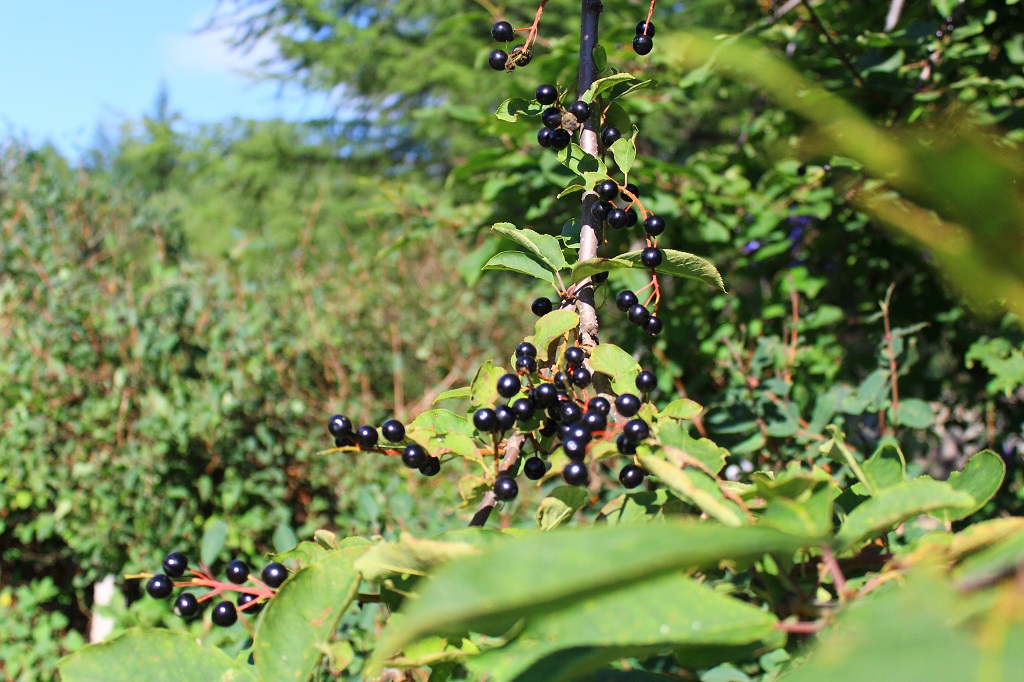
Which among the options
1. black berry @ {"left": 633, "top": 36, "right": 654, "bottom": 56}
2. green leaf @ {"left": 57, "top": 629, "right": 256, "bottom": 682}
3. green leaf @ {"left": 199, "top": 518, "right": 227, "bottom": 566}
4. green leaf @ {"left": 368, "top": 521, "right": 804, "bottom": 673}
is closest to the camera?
green leaf @ {"left": 368, "top": 521, "right": 804, "bottom": 673}

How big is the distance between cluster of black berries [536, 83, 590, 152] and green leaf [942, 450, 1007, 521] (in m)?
0.67

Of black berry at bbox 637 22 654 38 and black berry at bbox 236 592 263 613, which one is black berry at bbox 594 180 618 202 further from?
black berry at bbox 236 592 263 613

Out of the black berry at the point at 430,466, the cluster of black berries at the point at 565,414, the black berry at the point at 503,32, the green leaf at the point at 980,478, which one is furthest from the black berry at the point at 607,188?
the green leaf at the point at 980,478

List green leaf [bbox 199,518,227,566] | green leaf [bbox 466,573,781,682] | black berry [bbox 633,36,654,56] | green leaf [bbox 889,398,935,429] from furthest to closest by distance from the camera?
green leaf [bbox 889,398,935,429] < green leaf [bbox 199,518,227,566] < black berry [bbox 633,36,654,56] < green leaf [bbox 466,573,781,682]

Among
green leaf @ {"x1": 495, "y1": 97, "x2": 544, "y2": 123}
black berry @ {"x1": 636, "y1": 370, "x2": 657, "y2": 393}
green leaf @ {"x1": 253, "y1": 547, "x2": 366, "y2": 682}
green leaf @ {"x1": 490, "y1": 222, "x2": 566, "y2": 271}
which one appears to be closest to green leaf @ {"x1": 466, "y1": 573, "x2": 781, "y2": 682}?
green leaf @ {"x1": 253, "y1": 547, "x2": 366, "y2": 682}

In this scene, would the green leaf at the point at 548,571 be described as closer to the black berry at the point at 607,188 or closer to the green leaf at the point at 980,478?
the green leaf at the point at 980,478

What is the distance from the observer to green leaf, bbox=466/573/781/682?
19.5 inches

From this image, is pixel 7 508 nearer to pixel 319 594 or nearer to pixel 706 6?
pixel 319 594

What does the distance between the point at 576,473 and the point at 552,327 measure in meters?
0.20

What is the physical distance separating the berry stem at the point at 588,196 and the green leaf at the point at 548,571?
64 cm

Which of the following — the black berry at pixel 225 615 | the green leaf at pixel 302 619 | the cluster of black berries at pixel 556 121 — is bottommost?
the black berry at pixel 225 615

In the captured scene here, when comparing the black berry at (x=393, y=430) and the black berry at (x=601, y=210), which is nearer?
the black berry at (x=393, y=430)

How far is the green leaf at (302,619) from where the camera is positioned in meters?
0.71

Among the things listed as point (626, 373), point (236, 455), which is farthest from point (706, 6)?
point (626, 373)
